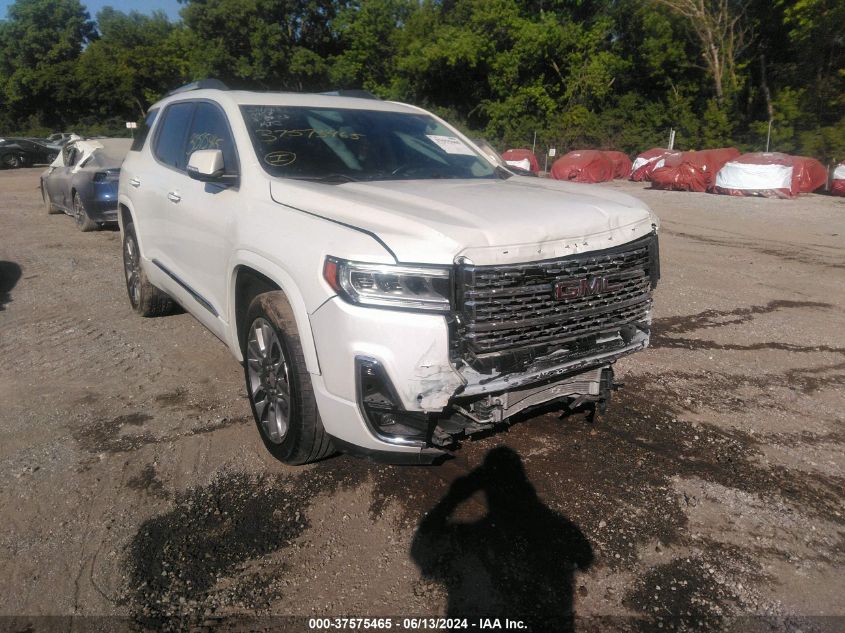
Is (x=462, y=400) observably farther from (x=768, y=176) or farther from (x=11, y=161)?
(x=11, y=161)

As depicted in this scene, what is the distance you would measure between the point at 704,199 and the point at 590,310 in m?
19.1

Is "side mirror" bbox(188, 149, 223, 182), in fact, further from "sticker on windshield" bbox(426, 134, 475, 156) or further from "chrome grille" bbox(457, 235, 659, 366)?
"chrome grille" bbox(457, 235, 659, 366)

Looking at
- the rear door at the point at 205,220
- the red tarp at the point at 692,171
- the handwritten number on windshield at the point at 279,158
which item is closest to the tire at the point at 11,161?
the red tarp at the point at 692,171

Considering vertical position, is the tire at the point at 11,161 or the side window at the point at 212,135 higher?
the side window at the point at 212,135

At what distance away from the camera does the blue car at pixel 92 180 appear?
10930 millimetres

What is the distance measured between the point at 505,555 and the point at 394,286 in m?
1.27

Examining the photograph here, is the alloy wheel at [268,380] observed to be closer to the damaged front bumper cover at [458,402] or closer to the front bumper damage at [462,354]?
the front bumper damage at [462,354]

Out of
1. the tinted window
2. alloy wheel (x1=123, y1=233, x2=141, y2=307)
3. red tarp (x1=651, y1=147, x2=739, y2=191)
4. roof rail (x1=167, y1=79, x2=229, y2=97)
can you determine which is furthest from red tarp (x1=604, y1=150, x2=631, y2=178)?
roof rail (x1=167, y1=79, x2=229, y2=97)

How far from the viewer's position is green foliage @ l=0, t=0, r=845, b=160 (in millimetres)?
32875

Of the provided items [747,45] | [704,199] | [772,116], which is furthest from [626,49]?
[704,199]

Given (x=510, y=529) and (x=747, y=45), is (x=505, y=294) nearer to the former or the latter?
(x=510, y=529)

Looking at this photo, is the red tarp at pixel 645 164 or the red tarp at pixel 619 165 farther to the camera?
the red tarp at pixel 619 165

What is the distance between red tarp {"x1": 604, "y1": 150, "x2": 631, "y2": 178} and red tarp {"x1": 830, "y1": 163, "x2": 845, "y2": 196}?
988 cm

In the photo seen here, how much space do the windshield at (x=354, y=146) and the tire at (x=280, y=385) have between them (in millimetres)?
899
